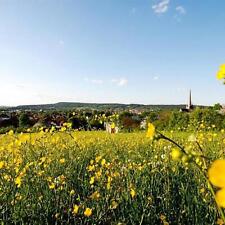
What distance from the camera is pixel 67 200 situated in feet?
9.35

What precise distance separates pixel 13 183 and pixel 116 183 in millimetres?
826

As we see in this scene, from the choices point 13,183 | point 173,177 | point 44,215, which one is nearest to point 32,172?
point 13,183

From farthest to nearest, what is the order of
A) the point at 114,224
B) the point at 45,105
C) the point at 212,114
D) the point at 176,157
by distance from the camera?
the point at 45,105, the point at 212,114, the point at 114,224, the point at 176,157

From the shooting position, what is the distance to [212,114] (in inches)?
599

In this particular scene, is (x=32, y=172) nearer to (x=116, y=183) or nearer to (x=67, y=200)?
(x=67, y=200)

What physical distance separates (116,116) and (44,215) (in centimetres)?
276

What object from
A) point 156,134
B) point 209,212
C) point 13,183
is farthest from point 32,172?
point 156,134

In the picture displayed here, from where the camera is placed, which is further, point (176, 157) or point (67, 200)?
point (67, 200)

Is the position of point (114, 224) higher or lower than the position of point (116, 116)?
lower

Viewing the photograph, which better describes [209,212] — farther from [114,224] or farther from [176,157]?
[176,157]

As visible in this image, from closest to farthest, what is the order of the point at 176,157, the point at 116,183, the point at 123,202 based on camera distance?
the point at 176,157 → the point at 123,202 → the point at 116,183

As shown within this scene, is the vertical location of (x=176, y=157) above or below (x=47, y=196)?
above

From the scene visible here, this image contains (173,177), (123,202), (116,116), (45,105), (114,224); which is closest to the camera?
(114,224)

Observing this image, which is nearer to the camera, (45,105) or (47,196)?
(47,196)
